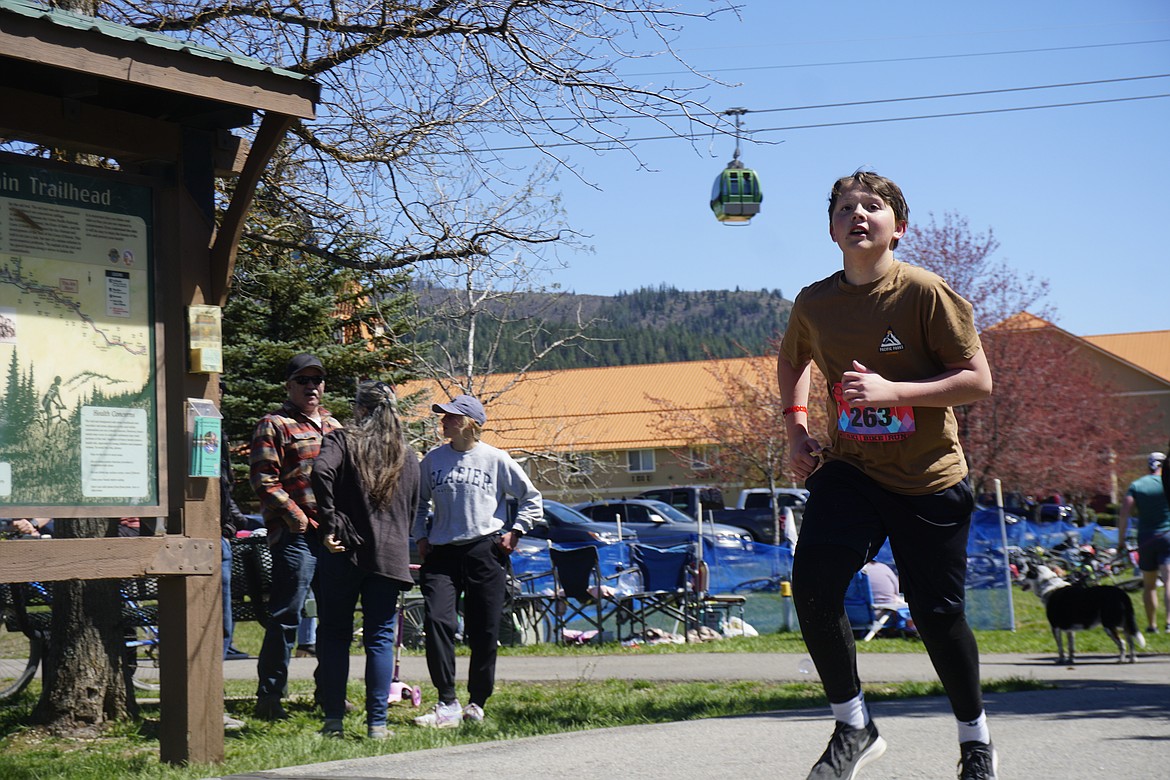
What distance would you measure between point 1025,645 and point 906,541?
965 centimetres

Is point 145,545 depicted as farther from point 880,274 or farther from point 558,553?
point 558,553

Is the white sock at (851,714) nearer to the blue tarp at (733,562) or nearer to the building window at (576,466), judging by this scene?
the blue tarp at (733,562)

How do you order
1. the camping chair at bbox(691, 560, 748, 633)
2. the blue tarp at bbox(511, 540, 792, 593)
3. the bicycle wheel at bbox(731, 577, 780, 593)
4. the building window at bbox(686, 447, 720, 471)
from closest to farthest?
the camping chair at bbox(691, 560, 748, 633) → the bicycle wheel at bbox(731, 577, 780, 593) → the blue tarp at bbox(511, 540, 792, 593) → the building window at bbox(686, 447, 720, 471)

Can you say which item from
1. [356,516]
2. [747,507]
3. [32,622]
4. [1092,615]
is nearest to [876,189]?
[356,516]

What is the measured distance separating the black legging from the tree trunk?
444cm

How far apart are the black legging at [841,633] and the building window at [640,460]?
68034 mm

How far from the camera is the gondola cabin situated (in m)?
21.9

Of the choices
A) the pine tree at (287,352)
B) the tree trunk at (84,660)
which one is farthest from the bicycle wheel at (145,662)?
the pine tree at (287,352)

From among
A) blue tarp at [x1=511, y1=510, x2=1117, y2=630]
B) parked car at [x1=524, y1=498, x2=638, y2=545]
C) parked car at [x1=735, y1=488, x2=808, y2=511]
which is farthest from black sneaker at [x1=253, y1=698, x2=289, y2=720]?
parked car at [x1=735, y1=488, x2=808, y2=511]

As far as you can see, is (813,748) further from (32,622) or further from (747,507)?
(747,507)

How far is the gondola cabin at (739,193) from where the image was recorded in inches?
862

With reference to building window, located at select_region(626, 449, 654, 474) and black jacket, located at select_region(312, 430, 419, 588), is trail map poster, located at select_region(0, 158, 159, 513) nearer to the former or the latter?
black jacket, located at select_region(312, 430, 419, 588)

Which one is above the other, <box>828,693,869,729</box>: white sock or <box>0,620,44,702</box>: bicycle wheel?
<box>828,693,869,729</box>: white sock

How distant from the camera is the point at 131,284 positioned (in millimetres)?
5309
